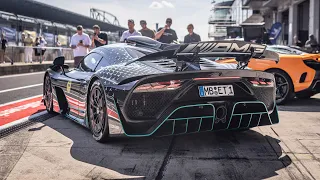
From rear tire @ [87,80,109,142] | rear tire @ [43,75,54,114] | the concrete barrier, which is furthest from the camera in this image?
the concrete barrier

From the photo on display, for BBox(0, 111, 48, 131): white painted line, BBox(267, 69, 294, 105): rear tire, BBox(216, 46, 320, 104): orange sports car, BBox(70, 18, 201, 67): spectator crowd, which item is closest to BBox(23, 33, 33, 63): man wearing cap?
BBox(70, 18, 201, 67): spectator crowd

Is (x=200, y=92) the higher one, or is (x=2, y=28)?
(x=2, y=28)

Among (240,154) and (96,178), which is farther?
(240,154)

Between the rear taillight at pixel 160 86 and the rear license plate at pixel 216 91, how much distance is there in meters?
0.25

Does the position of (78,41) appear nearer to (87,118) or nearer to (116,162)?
(87,118)

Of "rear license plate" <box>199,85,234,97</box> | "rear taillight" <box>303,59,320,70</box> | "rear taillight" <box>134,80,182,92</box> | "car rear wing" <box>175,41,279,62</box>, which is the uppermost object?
"car rear wing" <box>175,41,279,62</box>

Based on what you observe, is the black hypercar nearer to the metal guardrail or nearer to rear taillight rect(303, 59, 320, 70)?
rear taillight rect(303, 59, 320, 70)

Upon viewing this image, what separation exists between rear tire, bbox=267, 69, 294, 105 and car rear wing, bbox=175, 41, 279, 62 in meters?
3.29

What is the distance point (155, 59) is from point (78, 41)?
6717 millimetres

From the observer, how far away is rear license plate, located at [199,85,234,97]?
3842 mm

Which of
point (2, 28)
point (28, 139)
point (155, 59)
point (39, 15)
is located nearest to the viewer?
point (155, 59)

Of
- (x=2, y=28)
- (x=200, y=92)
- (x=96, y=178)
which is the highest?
(x=2, y=28)

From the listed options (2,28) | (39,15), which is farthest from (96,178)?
(39,15)

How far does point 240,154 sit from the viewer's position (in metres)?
3.81
